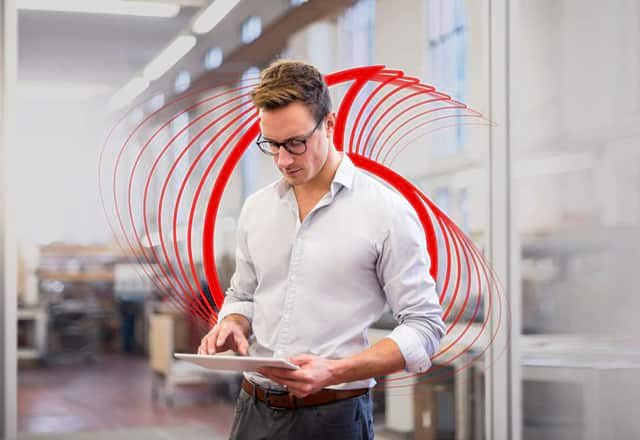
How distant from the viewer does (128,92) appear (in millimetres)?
3730

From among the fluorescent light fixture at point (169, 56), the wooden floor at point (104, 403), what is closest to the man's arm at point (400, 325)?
the fluorescent light fixture at point (169, 56)

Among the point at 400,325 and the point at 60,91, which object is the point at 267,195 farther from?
the point at 60,91

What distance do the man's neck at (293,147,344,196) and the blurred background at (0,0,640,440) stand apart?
147cm

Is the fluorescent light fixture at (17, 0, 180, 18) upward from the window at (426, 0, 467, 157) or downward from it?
upward

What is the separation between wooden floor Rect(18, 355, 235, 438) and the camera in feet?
12.4

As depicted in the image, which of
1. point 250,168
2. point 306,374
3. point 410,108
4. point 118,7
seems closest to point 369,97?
point 410,108

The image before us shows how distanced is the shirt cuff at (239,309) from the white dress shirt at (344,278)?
0.21 ft

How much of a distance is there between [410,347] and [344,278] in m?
0.25

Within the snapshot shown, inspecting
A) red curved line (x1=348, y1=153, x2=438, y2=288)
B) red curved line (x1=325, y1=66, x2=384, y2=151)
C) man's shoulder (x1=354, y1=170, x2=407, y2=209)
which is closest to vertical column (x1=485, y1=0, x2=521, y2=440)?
red curved line (x1=348, y1=153, x2=438, y2=288)

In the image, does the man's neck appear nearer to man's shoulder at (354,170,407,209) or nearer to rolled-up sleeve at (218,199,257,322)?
man's shoulder at (354,170,407,209)

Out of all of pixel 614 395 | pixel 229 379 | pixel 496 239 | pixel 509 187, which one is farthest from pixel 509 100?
pixel 229 379

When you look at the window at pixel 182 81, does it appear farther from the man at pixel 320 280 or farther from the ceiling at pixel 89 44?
the man at pixel 320 280

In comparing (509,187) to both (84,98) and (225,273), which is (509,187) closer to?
(225,273)

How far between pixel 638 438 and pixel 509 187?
1318 mm
